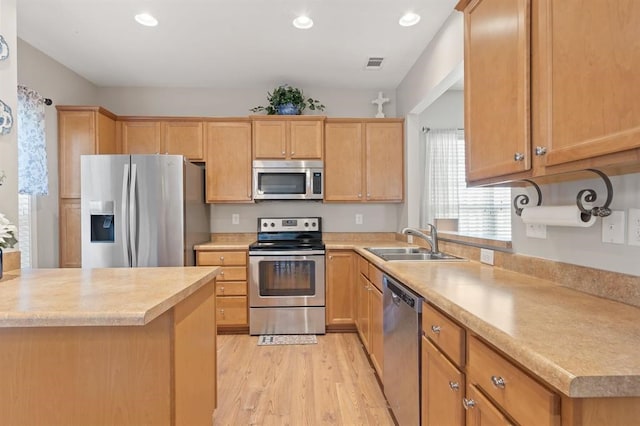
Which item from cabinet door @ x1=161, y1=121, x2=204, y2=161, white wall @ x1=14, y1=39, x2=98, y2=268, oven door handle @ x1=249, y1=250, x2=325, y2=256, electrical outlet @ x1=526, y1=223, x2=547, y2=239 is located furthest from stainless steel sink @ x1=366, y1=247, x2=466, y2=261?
white wall @ x1=14, y1=39, x2=98, y2=268

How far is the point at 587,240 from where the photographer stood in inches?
52.4

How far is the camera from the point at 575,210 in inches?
50.3

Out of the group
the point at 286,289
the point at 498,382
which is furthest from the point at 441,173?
the point at 498,382

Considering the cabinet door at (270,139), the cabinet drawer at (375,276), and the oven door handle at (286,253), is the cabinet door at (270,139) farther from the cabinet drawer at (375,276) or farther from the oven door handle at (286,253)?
the cabinet drawer at (375,276)

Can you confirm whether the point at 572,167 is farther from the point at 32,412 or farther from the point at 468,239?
the point at 32,412

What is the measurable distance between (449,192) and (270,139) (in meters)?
2.06

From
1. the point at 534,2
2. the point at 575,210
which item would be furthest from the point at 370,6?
the point at 575,210

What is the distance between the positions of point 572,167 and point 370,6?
1951 mm

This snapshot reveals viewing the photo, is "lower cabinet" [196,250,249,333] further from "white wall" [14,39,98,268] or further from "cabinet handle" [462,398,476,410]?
"cabinet handle" [462,398,476,410]

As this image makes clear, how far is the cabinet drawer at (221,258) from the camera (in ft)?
11.3

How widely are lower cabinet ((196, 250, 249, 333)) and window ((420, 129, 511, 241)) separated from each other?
199 cm

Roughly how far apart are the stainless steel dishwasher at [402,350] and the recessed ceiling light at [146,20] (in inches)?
98.5

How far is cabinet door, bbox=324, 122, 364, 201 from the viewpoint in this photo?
3795 mm

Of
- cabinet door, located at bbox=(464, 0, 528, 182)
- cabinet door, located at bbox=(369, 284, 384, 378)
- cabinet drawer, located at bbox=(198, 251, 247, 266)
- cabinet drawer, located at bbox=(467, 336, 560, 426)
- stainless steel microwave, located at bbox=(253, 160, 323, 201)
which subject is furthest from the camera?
stainless steel microwave, located at bbox=(253, 160, 323, 201)
